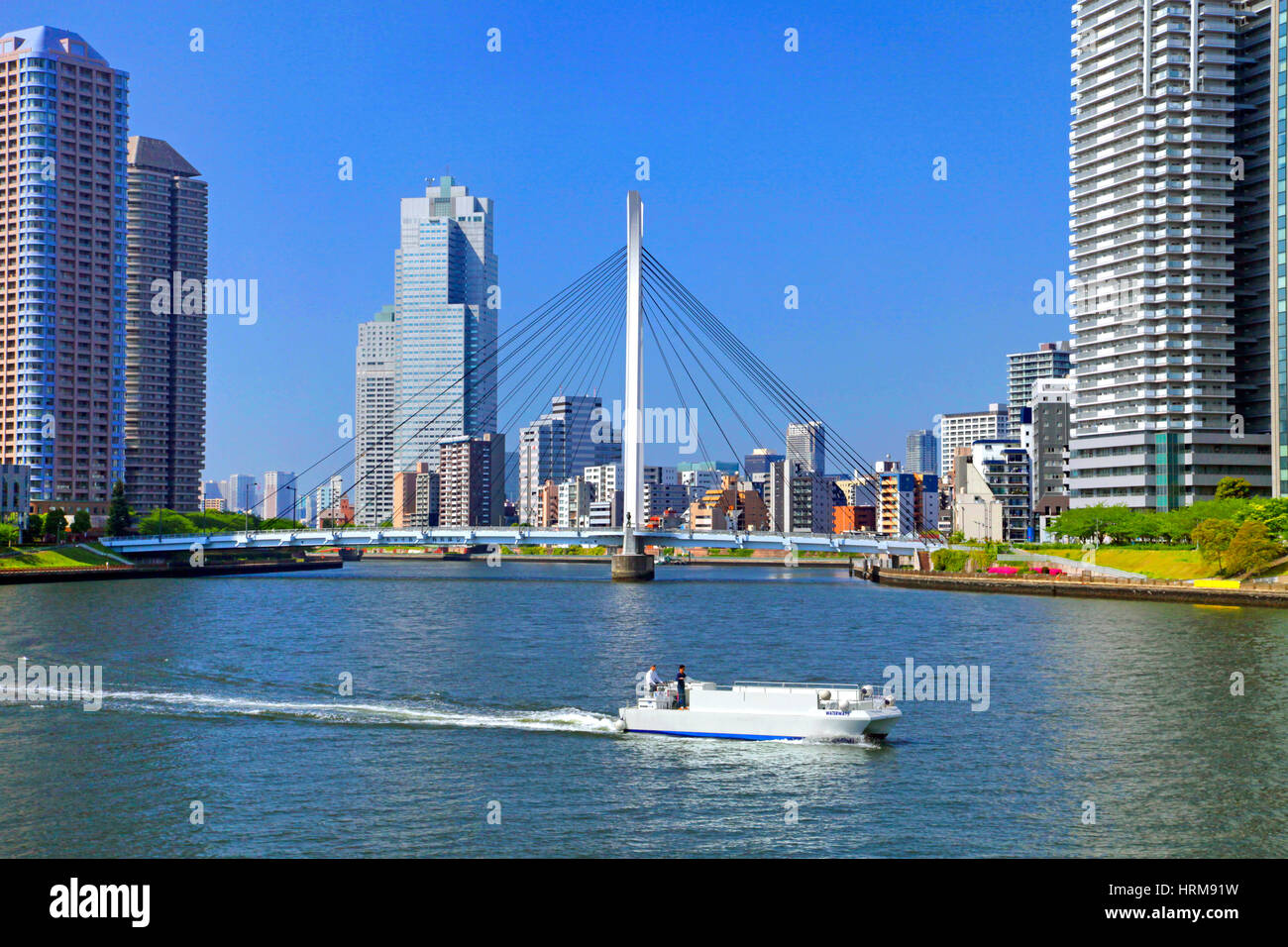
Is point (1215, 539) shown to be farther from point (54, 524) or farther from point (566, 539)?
point (54, 524)

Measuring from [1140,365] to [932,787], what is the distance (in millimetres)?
94828

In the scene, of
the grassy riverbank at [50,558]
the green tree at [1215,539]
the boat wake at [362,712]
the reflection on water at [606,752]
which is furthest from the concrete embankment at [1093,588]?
the grassy riverbank at [50,558]

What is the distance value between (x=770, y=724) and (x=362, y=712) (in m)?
11.6

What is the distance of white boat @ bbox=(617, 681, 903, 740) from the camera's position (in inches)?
1125

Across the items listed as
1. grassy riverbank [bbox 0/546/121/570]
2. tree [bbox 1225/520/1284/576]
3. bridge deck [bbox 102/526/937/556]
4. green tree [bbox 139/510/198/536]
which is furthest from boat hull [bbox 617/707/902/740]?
green tree [bbox 139/510/198/536]

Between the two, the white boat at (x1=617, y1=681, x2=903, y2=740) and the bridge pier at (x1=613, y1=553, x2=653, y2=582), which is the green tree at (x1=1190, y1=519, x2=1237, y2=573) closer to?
the bridge pier at (x1=613, y1=553, x2=653, y2=582)

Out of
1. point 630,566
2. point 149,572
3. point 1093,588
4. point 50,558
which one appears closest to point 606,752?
point 1093,588

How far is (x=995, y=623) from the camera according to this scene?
201ft

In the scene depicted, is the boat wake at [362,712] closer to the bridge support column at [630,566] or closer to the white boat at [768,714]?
the white boat at [768,714]

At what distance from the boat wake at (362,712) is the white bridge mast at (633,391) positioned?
61.8 metres

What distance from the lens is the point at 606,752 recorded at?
27.5 metres

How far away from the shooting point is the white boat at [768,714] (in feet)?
93.7
